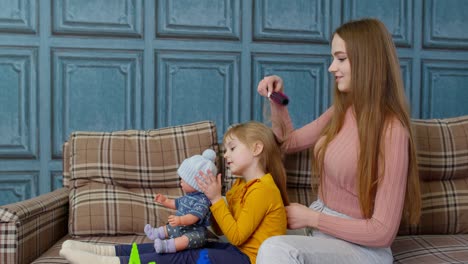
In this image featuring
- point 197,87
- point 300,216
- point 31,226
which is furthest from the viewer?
point 197,87

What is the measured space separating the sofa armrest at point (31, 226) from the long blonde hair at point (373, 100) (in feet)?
3.51

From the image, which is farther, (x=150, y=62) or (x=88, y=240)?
(x=150, y=62)

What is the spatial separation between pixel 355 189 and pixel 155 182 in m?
0.85

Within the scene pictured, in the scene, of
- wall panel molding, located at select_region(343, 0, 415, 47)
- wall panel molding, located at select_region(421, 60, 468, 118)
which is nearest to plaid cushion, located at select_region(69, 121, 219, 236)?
wall panel molding, located at select_region(343, 0, 415, 47)

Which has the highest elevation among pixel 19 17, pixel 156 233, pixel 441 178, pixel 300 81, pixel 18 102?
pixel 19 17

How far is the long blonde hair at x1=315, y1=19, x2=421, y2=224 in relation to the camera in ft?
5.45

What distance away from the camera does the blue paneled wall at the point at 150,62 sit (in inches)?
115

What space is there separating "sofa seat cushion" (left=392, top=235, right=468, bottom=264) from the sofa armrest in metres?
1.21

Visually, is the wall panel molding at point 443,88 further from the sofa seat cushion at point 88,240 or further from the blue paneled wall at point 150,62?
the sofa seat cushion at point 88,240

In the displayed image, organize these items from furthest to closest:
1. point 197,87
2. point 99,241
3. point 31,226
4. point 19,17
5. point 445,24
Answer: point 445,24
point 197,87
point 19,17
point 99,241
point 31,226

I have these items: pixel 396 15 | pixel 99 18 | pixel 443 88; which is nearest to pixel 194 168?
pixel 99 18

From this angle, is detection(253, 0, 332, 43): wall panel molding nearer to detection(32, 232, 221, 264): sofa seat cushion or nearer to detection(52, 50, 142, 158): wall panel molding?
detection(52, 50, 142, 158): wall panel molding

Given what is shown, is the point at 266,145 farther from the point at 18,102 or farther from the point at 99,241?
the point at 18,102

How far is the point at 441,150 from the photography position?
2275 millimetres
